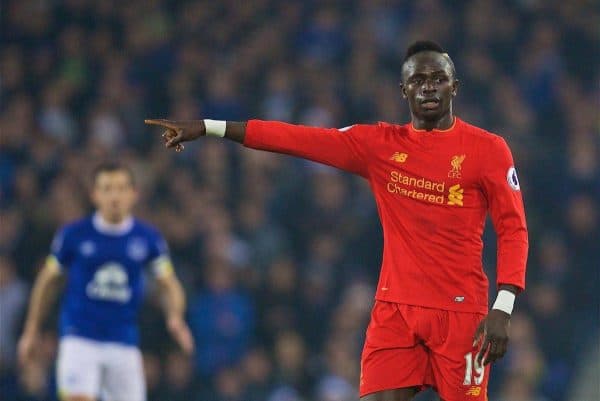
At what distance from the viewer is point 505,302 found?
505 cm

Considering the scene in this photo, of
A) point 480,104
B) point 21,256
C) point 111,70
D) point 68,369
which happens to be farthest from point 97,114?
point 68,369

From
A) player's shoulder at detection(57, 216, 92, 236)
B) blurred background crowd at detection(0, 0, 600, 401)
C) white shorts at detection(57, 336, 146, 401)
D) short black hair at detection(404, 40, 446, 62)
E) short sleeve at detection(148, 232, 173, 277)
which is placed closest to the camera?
short black hair at detection(404, 40, 446, 62)

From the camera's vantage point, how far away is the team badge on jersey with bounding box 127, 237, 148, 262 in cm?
810

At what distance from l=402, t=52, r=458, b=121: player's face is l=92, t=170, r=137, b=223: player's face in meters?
3.22

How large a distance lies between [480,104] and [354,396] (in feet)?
12.1

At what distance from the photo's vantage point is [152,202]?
37.0 feet

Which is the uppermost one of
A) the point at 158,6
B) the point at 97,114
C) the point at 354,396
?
the point at 158,6

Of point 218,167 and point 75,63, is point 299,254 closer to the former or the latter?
point 218,167

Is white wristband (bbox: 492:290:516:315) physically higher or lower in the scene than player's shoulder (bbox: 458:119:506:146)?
lower

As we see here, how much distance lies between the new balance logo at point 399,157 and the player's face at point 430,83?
0.19m

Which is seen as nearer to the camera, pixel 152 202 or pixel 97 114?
pixel 152 202

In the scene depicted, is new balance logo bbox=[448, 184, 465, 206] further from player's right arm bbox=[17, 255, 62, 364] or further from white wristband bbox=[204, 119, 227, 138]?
player's right arm bbox=[17, 255, 62, 364]

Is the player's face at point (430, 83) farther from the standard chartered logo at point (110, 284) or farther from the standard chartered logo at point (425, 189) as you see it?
the standard chartered logo at point (110, 284)

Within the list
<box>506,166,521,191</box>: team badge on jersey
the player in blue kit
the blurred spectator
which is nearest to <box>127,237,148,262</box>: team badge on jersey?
the player in blue kit
